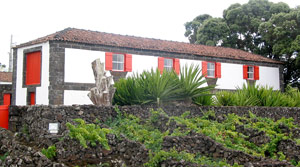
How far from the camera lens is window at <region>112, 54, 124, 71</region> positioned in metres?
17.3

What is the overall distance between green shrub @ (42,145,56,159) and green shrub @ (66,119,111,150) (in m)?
Answer: 0.47

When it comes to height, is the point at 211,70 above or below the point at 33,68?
above

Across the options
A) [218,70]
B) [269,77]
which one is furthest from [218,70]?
[269,77]

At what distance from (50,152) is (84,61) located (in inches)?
372

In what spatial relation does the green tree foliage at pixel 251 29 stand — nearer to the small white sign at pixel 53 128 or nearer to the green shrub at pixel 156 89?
the green shrub at pixel 156 89

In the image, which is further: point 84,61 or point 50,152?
point 84,61

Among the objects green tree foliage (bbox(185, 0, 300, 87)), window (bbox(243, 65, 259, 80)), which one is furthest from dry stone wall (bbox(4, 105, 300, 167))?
green tree foliage (bbox(185, 0, 300, 87))

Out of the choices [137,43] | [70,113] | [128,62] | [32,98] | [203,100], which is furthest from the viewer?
[137,43]

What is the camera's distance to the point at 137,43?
18266 mm

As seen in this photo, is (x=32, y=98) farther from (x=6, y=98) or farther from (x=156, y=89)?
(x=156, y=89)

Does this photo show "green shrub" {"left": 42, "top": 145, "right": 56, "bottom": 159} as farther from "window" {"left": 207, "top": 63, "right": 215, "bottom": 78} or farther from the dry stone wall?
"window" {"left": 207, "top": 63, "right": 215, "bottom": 78}

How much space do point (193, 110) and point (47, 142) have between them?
4057 millimetres

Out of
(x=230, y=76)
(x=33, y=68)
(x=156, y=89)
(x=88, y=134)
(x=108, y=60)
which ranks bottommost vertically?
(x=88, y=134)

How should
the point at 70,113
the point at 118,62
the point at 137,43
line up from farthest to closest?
the point at 137,43 < the point at 118,62 < the point at 70,113
